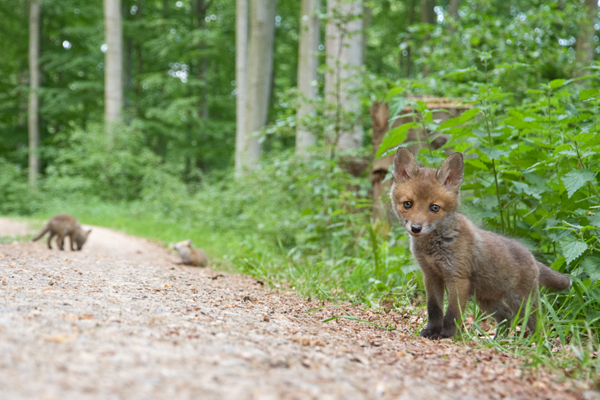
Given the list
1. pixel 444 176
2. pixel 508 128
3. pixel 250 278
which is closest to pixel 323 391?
pixel 444 176

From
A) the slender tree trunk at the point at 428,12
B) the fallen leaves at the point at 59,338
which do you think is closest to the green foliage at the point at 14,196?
the slender tree trunk at the point at 428,12

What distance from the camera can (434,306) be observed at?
369 centimetres

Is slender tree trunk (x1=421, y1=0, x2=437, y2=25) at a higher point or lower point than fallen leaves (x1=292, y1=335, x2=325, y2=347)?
higher

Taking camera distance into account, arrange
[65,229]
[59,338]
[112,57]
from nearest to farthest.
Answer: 1. [59,338]
2. [65,229]
3. [112,57]

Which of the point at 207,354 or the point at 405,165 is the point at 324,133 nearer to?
the point at 405,165

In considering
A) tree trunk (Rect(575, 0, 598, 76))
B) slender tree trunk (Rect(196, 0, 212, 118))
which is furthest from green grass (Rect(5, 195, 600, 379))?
slender tree trunk (Rect(196, 0, 212, 118))

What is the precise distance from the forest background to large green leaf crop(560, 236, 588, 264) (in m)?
0.02

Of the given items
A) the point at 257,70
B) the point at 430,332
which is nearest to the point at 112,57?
the point at 257,70

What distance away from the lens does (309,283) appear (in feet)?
16.0

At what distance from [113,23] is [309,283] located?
764 inches

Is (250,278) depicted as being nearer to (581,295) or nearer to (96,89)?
(581,295)

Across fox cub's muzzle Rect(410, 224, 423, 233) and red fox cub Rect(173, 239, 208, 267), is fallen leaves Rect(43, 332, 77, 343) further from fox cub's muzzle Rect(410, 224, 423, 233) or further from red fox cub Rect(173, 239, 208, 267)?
red fox cub Rect(173, 239, 208, 267)

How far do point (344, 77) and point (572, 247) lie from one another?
5.83 metres

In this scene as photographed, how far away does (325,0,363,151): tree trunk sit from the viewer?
7.99 m
